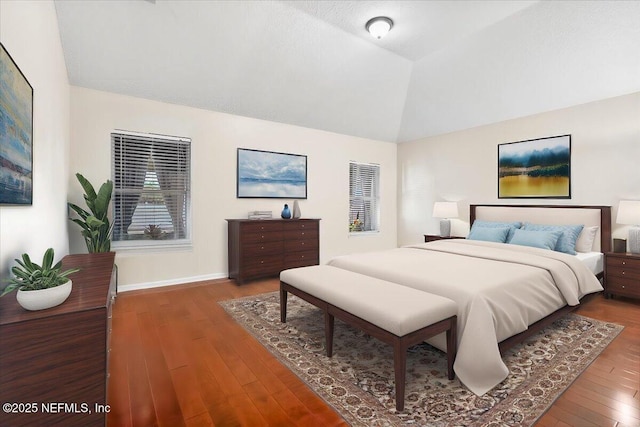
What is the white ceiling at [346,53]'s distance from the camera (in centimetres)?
316

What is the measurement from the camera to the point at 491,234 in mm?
4250

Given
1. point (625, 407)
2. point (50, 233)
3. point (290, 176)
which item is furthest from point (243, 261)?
point (625, 407)

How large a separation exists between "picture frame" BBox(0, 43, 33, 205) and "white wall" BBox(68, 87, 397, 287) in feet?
6.33

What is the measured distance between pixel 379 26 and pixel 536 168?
304 centimetres

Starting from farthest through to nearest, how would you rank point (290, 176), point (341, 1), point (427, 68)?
point (290, 176) → point (427, 68) → point (341, 1)

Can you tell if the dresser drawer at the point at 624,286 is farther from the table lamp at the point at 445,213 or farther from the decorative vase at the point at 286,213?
the decorative vase at the point at 286,213

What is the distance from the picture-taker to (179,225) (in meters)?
4.30

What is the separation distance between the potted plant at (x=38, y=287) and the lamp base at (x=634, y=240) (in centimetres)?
518

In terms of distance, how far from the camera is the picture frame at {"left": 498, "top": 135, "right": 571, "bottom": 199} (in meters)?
4.23

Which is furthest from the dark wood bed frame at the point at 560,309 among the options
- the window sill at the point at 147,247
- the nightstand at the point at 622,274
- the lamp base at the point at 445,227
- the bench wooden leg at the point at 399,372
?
the window sill at the point at 147,247

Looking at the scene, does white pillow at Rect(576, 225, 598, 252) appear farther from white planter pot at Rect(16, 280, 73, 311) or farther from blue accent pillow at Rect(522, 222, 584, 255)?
white planter pot at Rect(16, 280, 73, 311)

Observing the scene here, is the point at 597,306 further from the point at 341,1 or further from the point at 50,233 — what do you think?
the point at 50,233

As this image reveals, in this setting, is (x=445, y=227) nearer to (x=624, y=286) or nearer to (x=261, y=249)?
(x=624, y=286)

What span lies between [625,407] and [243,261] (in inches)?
147
